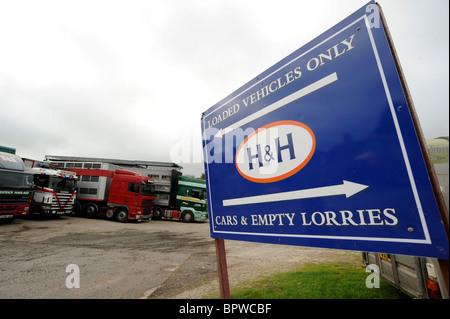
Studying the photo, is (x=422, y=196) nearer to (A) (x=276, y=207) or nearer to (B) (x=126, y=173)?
(A) (x=276, y=207)

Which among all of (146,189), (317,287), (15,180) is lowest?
(317,287)

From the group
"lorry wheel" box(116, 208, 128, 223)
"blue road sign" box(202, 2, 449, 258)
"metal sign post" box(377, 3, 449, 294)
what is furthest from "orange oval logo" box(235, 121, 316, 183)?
"lorry wheel" box(116, 208, 128, 223)

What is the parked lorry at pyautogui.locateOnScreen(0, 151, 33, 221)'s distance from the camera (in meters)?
9.20

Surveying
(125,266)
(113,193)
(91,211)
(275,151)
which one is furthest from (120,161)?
(275,151)

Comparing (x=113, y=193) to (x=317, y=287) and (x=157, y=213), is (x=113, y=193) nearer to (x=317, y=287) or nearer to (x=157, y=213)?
(x=157, y=213)

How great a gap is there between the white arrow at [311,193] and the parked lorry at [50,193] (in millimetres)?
14122

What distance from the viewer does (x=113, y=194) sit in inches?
538

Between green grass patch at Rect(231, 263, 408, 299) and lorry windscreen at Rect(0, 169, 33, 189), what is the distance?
11.7m

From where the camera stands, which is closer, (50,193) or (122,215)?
(50,193)

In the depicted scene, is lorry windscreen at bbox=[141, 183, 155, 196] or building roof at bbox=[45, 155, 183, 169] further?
building roof at bbox=[45, 155, 183, 169]

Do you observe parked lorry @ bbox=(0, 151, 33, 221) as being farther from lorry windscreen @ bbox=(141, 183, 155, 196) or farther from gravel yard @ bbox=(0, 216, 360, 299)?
lorry windscreen @ bbox=(141, 183, 155, 196)

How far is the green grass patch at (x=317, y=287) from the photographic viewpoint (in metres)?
3.09

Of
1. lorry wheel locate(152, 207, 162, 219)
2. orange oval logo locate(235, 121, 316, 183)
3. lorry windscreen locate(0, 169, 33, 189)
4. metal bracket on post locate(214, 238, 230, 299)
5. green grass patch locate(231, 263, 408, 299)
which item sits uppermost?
lorry windscreen locate(0, 169, 33, 189)

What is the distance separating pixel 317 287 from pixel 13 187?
12928 mm
